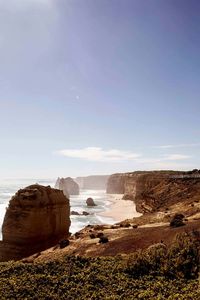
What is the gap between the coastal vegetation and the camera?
19609 mm

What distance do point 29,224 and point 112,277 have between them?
25.8 metres

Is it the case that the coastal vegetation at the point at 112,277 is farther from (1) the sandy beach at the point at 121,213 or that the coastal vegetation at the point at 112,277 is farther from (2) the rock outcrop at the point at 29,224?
(1) the sandy beach at the point at 121,213

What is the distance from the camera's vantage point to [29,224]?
45844 millimetres

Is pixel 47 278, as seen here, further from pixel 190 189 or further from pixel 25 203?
pixel 190 189

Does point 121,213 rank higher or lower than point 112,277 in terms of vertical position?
lower

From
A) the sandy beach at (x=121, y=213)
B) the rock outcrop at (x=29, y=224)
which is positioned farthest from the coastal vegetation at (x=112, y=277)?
the sandy beach at (x=121, y=213)

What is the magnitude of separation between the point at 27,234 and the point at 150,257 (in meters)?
25.3

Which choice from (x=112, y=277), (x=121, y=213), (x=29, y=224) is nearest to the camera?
(x=112, y=277)

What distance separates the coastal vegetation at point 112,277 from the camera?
1961 centimetres

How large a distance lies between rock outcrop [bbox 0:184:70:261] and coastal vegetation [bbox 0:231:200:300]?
19.7 meters

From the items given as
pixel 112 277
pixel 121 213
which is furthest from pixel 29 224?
pixel 121 213

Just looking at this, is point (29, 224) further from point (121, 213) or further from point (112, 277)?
point (121, 213)

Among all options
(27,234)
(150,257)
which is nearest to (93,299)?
(150,257)

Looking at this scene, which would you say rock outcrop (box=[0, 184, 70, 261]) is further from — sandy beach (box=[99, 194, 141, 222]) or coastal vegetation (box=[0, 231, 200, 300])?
sandy beach (box=[99, 194, 141, 222])
